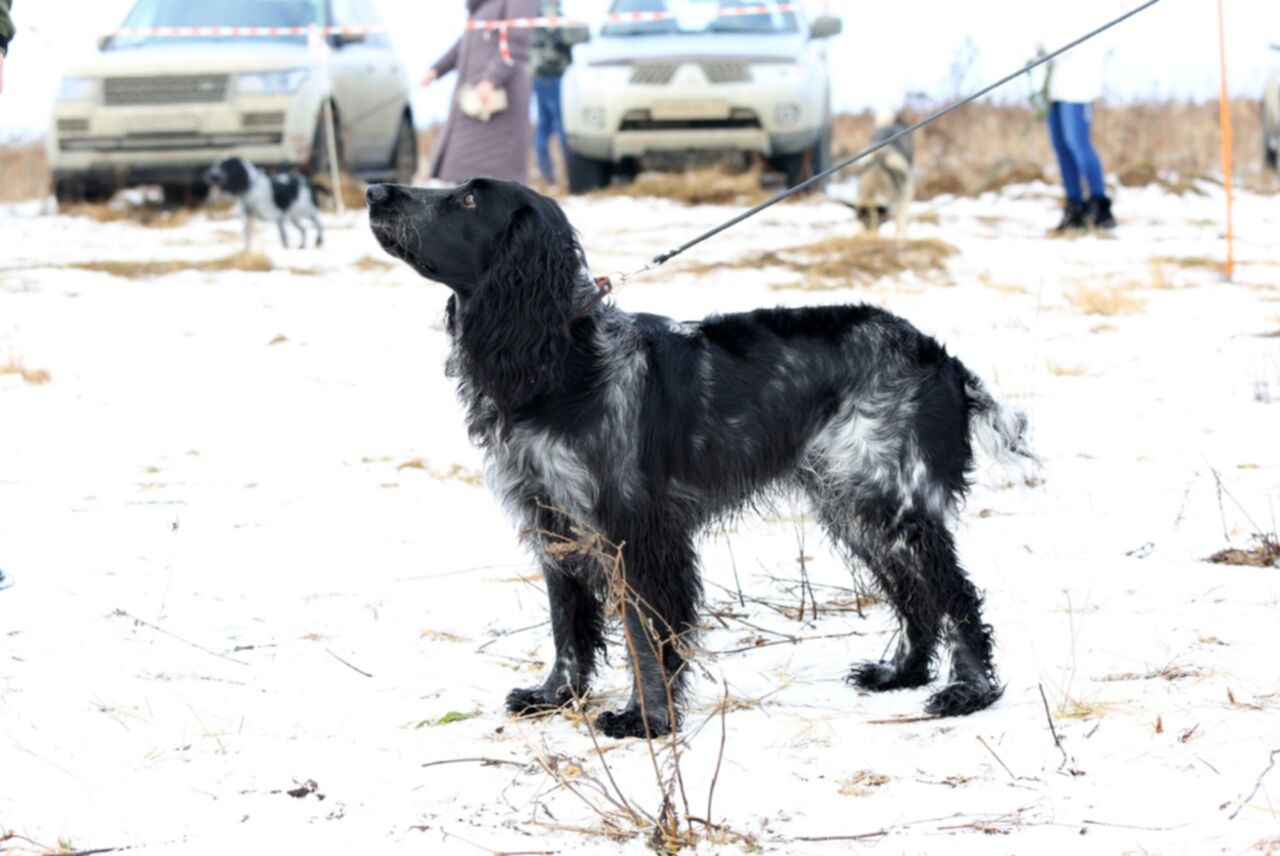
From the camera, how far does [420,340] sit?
26.7 feet

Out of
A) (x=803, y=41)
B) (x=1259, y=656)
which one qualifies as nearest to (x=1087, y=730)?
(x=1259, y=656)

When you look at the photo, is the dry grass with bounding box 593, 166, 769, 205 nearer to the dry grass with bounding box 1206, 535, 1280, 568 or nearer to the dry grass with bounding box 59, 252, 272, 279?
the dry grass with bounding box 59, 252, 272, 279

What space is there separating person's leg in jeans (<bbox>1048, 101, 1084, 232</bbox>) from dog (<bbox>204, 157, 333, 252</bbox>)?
587 centimetres

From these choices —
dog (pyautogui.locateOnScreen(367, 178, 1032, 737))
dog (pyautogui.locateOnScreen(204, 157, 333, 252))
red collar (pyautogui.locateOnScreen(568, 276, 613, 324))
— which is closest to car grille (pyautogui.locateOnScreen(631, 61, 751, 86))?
dog (pyautogui.locateOnScreen(204, 157, 333, 252))

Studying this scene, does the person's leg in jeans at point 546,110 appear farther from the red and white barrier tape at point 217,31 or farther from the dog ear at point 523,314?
the dog ear at point 523,314

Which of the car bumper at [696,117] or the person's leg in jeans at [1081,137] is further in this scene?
the car bumper at [696,117]

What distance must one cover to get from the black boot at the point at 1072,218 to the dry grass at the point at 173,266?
6.24 metres

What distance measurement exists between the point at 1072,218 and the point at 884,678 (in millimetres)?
9208

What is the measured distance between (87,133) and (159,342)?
230 inches

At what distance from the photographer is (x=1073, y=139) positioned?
1134cm

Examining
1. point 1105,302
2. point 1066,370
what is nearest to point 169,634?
point 1066,370

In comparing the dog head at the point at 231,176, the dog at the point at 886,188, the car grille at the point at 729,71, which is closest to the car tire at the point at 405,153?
the dog head at the point at 231,176

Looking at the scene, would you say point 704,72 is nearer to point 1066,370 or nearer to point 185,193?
point 185,193

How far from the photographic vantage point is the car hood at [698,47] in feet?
45.0
